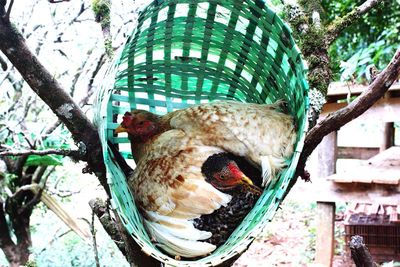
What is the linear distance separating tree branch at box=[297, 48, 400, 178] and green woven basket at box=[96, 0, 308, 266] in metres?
0.04

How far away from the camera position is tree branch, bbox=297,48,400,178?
63cm

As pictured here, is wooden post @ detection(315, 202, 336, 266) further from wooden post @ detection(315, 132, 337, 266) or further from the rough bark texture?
the rough bark texture

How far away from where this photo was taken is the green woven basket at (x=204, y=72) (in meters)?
0.57

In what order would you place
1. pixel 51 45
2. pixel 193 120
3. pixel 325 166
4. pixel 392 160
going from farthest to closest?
pixel 325 166, pixel 392 160, pixel 51 45, pixel 193 120

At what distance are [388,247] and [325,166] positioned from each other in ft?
1.95

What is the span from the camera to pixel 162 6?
61 centimetres

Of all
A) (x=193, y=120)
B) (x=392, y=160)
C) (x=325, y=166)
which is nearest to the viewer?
(x=193, y=120)

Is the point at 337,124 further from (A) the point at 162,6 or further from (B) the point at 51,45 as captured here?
(B) the point at 51,45

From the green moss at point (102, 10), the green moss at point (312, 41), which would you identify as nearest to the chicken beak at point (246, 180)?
the green moss at point (312, 41)

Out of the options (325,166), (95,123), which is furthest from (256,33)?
(325,166)

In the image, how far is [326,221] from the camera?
2.39 meters

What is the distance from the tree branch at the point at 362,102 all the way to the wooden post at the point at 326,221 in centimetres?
175

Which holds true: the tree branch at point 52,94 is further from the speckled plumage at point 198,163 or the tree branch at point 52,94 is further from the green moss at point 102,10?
the green moss at point 102,10

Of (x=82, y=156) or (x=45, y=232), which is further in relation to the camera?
(x=45, y=232)
